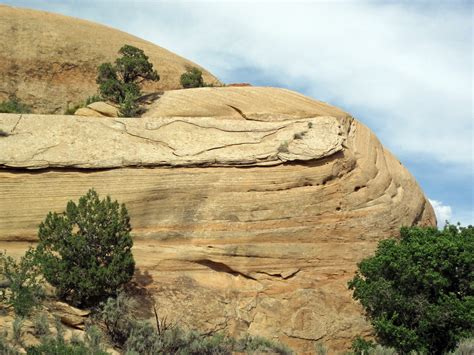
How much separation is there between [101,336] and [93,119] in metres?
7.96

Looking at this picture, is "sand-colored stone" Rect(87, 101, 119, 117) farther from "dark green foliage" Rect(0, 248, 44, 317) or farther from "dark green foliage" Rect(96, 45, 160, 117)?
"dark green foliage" Rect(0, 248, 44, 317)

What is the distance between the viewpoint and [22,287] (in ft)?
55.8

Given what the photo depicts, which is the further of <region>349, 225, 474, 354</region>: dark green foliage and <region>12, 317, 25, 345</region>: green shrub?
<region>349, 225, 474, 354</region>: dark green foliage

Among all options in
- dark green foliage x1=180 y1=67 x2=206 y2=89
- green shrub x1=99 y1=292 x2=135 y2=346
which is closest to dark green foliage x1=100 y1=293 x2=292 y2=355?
green shrub x1=99 y1=292 x2=135 y2=346

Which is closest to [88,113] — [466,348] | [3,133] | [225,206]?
[3,133]

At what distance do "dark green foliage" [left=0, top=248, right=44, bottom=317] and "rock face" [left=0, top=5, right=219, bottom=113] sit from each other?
14.6m

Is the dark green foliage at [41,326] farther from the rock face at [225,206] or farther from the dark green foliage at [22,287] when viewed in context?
the rock face at [225,206]

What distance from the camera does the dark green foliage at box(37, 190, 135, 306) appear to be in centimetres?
1773

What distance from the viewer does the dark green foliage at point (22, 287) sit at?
16.7 m

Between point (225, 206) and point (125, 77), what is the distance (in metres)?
8.89

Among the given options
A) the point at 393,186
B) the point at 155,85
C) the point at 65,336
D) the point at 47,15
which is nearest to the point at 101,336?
the point at 65,336

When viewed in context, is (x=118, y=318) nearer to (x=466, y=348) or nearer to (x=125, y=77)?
(x=466, y=348)

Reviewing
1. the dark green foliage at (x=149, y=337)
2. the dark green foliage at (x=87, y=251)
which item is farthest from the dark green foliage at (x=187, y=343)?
the dark green foliage at (x=87, y=251)

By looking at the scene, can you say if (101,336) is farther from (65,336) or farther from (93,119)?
(93,119)
